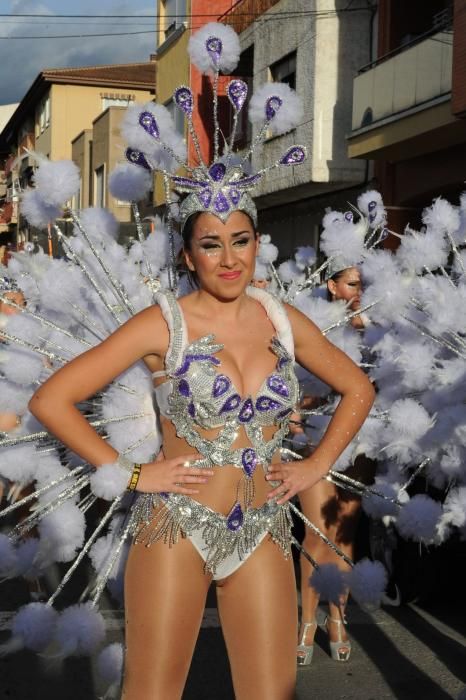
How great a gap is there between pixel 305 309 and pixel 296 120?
2.91ft

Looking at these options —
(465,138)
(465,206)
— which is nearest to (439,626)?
(465,206)

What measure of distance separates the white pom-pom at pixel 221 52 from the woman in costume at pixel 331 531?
1364 mm

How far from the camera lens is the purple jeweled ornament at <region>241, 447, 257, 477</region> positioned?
9.67 ft

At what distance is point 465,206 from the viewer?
462cm

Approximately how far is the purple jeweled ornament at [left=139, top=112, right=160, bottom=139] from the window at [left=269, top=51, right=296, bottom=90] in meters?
14.2

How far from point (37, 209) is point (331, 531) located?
2.19 meters

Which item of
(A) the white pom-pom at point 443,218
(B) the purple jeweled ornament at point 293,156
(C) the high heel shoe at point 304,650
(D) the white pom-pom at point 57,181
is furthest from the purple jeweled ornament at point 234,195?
(C) the high heel shoe at point 304,650

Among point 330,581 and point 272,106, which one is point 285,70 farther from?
point 330,581

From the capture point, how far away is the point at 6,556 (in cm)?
366

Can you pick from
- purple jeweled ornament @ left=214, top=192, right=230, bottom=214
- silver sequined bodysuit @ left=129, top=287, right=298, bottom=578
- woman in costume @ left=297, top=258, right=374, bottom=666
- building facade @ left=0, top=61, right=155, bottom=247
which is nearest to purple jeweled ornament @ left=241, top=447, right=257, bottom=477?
silver sequined bodysuit @ left=129, top=287, right=298, bottom=578

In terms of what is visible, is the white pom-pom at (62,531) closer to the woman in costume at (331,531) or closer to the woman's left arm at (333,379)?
the woman's left arm at (333,379)

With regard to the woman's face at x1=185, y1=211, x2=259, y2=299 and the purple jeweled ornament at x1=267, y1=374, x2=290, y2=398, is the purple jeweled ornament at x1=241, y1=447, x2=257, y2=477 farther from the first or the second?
the woman's face at x1=185, y1=211, x2=259, y2=299

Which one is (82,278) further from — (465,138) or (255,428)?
(465,138)

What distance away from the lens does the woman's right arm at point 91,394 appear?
2865mm
